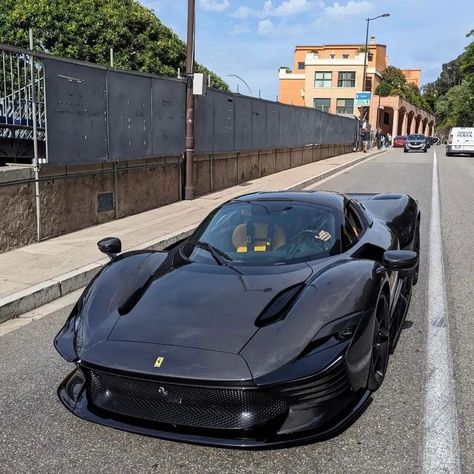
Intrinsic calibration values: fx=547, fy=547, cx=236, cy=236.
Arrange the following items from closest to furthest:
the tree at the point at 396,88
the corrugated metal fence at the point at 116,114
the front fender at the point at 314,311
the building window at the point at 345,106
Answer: the front fender at the point at 314,311 → the corrugated metal fence at the point at 116,114 → the building window at the point at 345,106 → the tree at the point at 396,88

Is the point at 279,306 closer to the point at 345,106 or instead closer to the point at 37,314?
the point at 37,314

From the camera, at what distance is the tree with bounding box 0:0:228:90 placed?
28.8 meters

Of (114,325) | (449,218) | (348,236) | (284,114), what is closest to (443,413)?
(348,236)

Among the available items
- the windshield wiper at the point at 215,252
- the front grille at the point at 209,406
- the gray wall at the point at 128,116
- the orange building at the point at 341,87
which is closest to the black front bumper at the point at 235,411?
the front grille at the point at 209,406

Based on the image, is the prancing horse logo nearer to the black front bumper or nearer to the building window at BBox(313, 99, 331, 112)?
the black front bumper

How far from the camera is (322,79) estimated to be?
77.1 meters

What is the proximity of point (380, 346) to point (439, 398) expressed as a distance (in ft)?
1.56

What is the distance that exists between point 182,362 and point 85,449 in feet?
2.56

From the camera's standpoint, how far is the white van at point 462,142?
37094mm

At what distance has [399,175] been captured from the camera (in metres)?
20.4

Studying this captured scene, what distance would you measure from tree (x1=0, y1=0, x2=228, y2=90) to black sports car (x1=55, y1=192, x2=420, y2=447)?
28042 mm

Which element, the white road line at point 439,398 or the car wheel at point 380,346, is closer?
the white road line at point 439,398

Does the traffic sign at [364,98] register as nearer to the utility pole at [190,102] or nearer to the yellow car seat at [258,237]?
the utility pole at [190,102]

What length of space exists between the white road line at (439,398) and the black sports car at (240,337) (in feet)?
1.13
